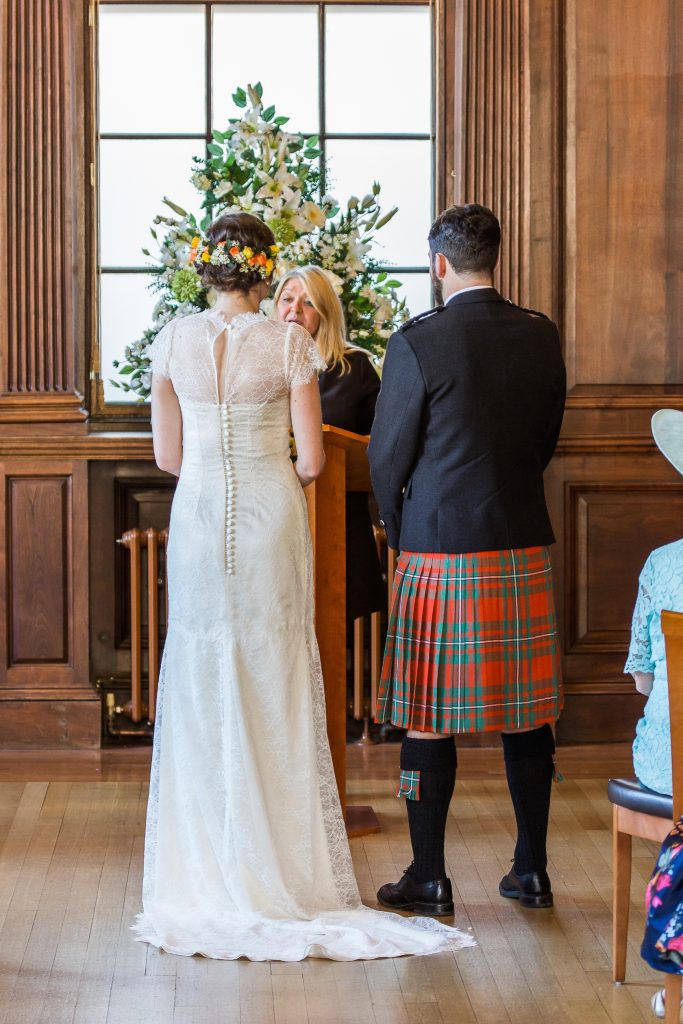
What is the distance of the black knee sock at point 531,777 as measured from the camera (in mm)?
3336

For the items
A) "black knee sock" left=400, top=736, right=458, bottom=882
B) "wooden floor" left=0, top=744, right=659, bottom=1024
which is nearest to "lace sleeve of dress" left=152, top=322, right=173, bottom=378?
"black knee sock" left=400, top=736, right=458, bottom=882

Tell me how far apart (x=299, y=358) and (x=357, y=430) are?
2.56 feet


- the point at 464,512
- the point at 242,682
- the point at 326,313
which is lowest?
the point at 242,682

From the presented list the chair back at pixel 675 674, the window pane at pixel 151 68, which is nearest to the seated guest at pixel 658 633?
the chair back at pixel 675 674

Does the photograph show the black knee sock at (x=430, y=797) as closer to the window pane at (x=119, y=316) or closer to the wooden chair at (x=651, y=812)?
the wooden chair at (x=651, y=812)

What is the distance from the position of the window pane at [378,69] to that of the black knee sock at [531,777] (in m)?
2.78

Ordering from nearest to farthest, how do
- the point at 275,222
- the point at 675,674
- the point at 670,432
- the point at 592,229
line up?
the point at 675,674
the point at 670,432
the point at 275,222
the point at 592,229

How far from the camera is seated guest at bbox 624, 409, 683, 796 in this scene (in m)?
2.65

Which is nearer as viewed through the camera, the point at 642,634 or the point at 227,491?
the point at 642,634

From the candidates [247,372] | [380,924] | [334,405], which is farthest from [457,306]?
[380,924]

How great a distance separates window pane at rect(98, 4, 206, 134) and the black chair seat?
3.32 metres

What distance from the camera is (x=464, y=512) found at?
3.16 metres

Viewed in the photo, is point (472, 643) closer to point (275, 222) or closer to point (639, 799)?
point (639, 799)

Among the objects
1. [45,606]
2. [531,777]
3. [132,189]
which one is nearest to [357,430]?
[531,777]
